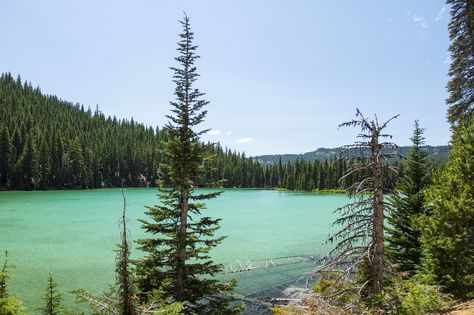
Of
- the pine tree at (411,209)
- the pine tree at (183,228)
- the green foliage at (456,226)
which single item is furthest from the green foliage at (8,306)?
the pine tree at (411,209)

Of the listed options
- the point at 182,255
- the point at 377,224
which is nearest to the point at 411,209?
the point at 377,224

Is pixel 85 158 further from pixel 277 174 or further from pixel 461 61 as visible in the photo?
pixel 461 61

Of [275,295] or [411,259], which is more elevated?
[411,259]

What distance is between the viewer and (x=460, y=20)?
21703 mm

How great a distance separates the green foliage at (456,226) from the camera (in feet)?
40.1

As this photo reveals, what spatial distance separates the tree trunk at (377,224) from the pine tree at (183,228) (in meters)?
6.16

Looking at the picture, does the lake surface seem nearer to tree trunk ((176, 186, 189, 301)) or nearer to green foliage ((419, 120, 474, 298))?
tree trunk ((176, 186, 189, 301))

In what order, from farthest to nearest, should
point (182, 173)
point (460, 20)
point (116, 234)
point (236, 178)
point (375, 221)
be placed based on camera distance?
1. point (236, 178)
2. point (116, 234)
3. point (460, 20)
4. point (182, 173)
5. point (375, 221)

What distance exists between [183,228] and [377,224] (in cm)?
760

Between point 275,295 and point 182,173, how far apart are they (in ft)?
35.0

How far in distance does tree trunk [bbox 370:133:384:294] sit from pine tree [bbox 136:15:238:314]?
6159 mm

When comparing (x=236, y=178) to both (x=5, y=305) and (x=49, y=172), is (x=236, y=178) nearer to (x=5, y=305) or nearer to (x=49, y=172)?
(x=49, y=172)

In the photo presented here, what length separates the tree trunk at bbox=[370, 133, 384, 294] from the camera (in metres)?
9.75

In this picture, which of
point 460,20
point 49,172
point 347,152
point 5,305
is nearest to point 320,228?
point 460,20
